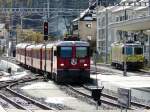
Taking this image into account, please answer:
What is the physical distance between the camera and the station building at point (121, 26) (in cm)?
6141

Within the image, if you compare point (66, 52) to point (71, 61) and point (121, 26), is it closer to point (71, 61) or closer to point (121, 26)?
point (71, 61)

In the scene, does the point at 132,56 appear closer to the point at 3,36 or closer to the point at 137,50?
the point at 137,50

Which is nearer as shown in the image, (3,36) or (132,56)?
(132,56)

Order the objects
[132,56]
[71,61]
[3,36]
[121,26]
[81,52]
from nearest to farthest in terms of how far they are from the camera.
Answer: [71,61]
[81,52]
[121,26]
[132,56]
[3,36]

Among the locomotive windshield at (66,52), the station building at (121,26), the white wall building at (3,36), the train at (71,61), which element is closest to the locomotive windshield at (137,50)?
the station building at (121,26)

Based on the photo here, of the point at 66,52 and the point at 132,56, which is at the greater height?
the point at 66,52

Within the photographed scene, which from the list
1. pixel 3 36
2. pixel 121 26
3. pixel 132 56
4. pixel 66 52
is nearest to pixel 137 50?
pixel 132 56

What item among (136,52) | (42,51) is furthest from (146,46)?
(42,51)

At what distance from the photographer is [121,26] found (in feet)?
179

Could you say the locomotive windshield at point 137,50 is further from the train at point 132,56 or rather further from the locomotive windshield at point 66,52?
the locomotive windshield at point 66,52

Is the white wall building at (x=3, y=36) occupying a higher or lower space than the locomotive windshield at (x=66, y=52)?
lower

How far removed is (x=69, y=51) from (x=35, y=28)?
8887 cm

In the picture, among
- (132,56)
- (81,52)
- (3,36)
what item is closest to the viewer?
(81,52)

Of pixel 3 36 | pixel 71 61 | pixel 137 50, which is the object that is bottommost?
→ pixel 3 36
